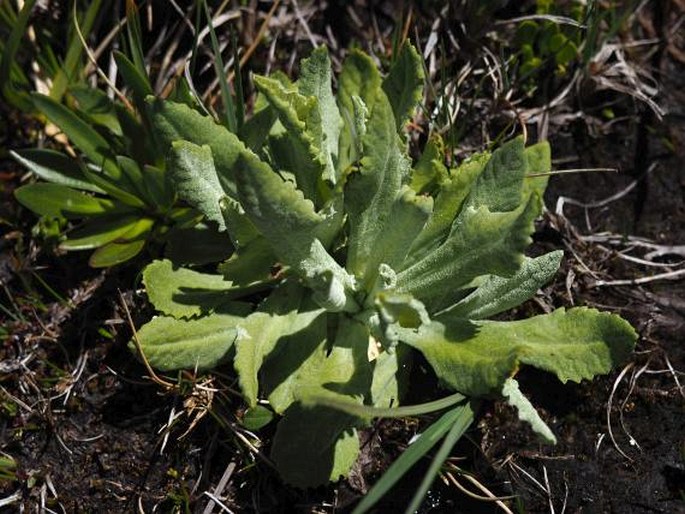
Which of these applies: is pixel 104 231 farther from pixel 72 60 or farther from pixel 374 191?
pixel 374 191

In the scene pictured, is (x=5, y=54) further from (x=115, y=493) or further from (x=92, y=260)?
(x=115, y=493)

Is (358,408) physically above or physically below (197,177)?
below

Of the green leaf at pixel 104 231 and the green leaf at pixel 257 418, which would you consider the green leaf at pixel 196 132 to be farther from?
the green leaf at pixel 257 418

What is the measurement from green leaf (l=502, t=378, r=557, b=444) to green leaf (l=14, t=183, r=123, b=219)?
140 cm

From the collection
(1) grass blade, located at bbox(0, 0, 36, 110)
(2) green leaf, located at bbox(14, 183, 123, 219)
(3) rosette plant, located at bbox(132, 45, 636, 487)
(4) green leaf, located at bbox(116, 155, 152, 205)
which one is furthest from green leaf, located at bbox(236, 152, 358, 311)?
(1) grass blade, located at bbox(0, 0, 36, 110)

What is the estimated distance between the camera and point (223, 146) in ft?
7.77

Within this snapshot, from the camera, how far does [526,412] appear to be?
2080 mm

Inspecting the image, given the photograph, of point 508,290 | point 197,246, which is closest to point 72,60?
point 197,246

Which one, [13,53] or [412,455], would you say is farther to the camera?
[13,53]

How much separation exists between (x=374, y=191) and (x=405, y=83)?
0.36 meters

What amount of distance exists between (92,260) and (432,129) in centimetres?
124

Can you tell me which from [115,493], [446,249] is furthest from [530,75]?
[115,493]

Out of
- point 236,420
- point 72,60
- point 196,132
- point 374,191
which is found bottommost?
point 236,420

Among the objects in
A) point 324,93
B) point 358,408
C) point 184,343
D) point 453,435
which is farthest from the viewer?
point 324,93
